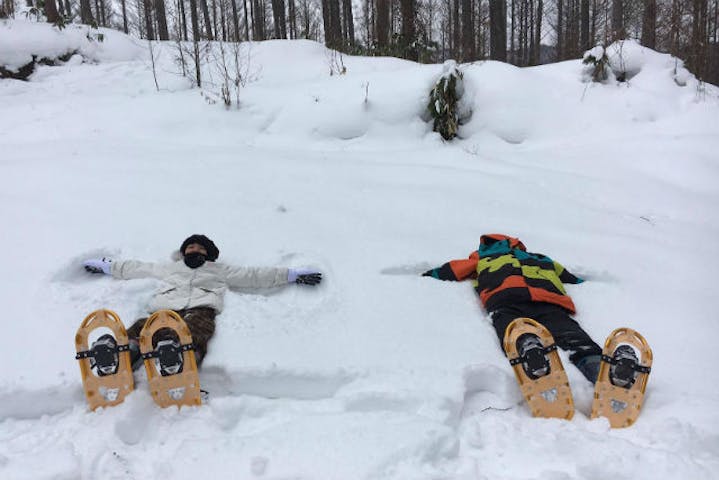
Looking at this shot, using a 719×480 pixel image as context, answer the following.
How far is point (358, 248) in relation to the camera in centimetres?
377

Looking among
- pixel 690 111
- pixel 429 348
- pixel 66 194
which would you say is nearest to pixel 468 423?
pixel 429 348

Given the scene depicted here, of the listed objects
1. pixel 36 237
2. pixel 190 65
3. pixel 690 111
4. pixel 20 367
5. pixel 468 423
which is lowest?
pixel 468 423

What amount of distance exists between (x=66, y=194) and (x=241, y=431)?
3.19 meters

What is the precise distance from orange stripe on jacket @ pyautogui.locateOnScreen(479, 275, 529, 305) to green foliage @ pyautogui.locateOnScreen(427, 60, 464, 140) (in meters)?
3.47

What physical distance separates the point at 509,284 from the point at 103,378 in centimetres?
241

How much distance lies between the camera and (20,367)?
2.48 metres

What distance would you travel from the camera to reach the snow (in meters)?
2.08

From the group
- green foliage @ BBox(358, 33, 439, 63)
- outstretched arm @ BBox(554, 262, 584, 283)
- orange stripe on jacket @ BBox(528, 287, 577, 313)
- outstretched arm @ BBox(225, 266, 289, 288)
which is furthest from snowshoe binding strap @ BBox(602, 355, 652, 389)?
green foliage @ BBox(358, 33, 439, 63)

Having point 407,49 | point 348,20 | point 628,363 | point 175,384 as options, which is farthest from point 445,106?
point 348,20

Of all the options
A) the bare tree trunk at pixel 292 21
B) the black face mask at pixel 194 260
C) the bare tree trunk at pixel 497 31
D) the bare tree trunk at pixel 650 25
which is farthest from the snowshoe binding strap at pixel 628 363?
the bare tree trunk at pixel 292 21

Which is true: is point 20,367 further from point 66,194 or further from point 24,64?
point 24,64

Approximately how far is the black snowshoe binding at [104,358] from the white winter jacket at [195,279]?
1.96 feet

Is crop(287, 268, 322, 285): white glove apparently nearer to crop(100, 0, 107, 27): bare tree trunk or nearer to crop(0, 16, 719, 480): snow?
crop(0, 16, 719, 480): snow

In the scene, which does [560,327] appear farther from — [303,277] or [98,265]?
[98,265]
